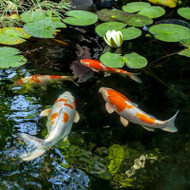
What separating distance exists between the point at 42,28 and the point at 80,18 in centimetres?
61

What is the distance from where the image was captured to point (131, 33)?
12.0 ft

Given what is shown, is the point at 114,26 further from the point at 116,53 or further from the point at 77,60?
the point at 77,60

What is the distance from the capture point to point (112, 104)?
2.56 metres

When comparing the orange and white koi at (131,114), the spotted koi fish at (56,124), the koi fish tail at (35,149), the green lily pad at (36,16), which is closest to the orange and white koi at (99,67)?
the orange and white koi at (131,114)

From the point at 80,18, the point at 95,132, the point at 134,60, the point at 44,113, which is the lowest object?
the point at 95,132

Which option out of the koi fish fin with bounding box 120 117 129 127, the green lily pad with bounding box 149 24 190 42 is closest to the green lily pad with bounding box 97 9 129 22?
the green lily pad with bounding box 149 24 190 42

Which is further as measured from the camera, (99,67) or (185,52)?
(185,52)

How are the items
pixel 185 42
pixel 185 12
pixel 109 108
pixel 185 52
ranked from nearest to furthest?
pixel 109 108 → pixel 185 52 → pixel 185 42 → pixel 185 12

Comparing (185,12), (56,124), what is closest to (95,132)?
(56,124)

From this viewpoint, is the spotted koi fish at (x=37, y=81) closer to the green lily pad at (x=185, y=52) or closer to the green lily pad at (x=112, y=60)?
the green lily pad at (x=112, y=60)

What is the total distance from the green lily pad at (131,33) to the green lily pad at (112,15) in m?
0.32

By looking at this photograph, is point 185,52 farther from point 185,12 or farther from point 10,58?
point 10,58

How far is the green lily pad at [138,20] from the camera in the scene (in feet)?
12.7

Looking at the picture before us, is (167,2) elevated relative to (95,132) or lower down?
elevated
